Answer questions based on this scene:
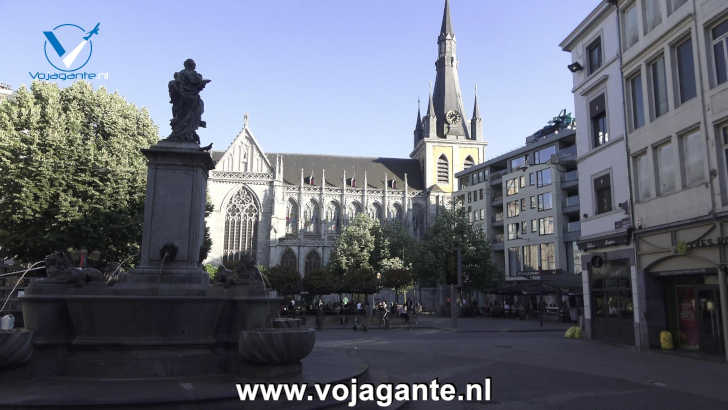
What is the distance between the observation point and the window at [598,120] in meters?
20.3

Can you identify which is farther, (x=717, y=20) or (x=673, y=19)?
(x=673, y=19)

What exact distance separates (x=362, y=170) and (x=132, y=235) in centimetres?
5248

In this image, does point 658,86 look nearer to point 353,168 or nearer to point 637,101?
point 637,101

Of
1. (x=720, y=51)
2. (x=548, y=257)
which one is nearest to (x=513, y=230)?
(x=548, y=257)

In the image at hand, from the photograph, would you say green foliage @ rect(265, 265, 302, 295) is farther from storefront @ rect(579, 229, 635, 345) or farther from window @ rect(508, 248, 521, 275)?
window @ rect(508, 248, 521, 275)

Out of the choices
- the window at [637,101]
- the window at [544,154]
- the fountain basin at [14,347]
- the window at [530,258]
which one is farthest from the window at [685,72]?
the window at [530,258]

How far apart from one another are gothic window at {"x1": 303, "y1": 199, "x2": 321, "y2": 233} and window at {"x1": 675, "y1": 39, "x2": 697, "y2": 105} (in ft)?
183

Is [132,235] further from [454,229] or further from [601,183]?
[454,229]

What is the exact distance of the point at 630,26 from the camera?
18656 mm

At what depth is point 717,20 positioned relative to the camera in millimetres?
14055

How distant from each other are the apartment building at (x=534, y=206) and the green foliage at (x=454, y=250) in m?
4.40

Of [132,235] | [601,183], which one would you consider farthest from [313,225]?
[601,183]

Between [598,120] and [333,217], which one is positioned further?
[333,217]

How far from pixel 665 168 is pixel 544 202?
111ft
